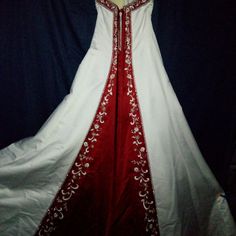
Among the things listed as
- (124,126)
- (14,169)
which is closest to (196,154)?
(124,126)

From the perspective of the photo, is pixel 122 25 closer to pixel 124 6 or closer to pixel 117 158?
pixel 124 6

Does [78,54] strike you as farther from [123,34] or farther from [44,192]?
[44,192]

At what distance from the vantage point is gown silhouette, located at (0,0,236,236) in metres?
1.32

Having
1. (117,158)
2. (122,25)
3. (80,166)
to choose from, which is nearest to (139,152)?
(117,158)

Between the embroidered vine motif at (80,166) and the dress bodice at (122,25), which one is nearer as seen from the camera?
the embroidered vine motif at (80,166)

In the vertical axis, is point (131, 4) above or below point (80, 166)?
above

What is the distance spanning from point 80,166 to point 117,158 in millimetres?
196

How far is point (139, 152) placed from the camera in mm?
1381

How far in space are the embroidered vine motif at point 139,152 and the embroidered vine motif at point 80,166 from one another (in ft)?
0.22

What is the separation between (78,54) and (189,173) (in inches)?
35.6

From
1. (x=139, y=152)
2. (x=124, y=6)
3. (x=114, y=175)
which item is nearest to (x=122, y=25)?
(x=124, y=6)

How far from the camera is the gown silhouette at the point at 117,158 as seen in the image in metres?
1.32

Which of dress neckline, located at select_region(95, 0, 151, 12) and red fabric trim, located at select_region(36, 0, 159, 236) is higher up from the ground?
dress neckline, located at select_region(95, 0, 151, 12)

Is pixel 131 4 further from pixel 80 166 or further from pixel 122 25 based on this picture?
pixel 80 166
